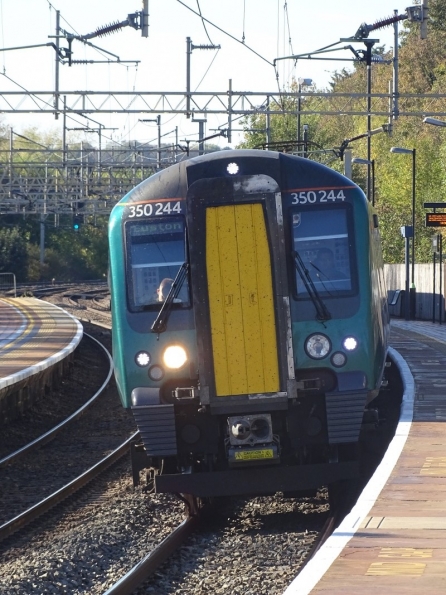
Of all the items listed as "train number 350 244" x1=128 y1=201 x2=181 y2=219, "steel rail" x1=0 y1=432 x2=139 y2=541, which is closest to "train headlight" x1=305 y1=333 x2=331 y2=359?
"train number 350 244" x1=128 y1=201 x2=181 y2=219

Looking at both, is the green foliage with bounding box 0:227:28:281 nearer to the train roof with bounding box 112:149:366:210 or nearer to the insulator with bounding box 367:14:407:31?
the insulator with bounding box 367:14:407:31

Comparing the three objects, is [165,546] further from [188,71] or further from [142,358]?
[188,71]

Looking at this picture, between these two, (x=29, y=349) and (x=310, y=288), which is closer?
(x=310, y=288)

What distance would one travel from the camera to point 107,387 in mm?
26000

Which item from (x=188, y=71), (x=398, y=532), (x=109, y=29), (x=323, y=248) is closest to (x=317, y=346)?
(x=323, y=248)

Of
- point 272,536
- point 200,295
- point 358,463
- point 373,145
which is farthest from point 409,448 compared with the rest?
point 373,145

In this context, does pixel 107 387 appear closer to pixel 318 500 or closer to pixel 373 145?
pixel 318 500

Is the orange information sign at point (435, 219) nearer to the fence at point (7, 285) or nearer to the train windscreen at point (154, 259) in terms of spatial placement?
the train windscreen at point (154, 259)

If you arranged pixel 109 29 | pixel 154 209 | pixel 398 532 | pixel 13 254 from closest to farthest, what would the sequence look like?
pixel 398 532 < pixel 154 209 < pixel 109 29 < pixel 13 254

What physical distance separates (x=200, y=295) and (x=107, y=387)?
51.9 feet

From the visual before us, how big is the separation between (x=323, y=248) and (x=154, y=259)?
1.57 meters

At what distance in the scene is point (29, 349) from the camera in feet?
93.7

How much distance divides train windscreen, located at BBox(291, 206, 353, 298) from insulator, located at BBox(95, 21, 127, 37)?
51.5 ft

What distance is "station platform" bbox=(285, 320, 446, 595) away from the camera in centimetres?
644
